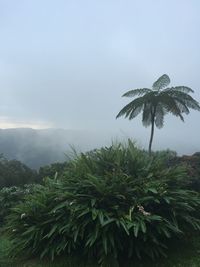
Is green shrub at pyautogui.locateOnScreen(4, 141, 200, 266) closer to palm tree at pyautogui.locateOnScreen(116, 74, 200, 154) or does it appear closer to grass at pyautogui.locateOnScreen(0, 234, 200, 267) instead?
grass at pyautogui.locateOnScreen(0, 234, 200, 267)

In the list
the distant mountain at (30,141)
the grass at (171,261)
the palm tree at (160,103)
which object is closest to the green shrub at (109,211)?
the grass at (171,261)

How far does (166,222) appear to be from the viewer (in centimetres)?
899

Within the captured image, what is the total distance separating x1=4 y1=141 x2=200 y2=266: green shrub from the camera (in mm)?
8727

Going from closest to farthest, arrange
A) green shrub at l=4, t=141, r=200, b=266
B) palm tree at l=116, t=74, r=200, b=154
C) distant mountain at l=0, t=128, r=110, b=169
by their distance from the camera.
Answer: green shrub at l=4, t=141, r=200, b=266 → palm tree at l=116, t=74, r=200, b=154 → distant mountain at l=0, t=128, r=110, b=169

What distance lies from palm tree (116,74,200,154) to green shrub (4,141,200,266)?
581 centimetres

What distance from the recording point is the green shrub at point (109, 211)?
8727mm

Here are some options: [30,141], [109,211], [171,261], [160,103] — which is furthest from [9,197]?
[30,141]

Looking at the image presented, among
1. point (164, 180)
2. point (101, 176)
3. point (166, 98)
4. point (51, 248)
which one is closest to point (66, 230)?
point (51, 248)

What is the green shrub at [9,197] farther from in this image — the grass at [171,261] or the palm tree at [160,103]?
the grass at [171,261]

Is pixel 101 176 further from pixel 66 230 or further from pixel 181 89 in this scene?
pixel 181 89

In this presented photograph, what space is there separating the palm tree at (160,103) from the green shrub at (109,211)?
5.81 meters

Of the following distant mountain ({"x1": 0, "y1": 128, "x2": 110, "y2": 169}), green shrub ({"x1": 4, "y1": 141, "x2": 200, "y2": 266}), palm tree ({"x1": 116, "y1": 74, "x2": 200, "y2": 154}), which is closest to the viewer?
green shrub ({"x1": 4, "y1": 141, "x2": 200, "y2": 266})

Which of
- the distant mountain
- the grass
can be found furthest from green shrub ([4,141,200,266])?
the distant mountain

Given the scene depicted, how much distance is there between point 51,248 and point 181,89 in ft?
27.3
